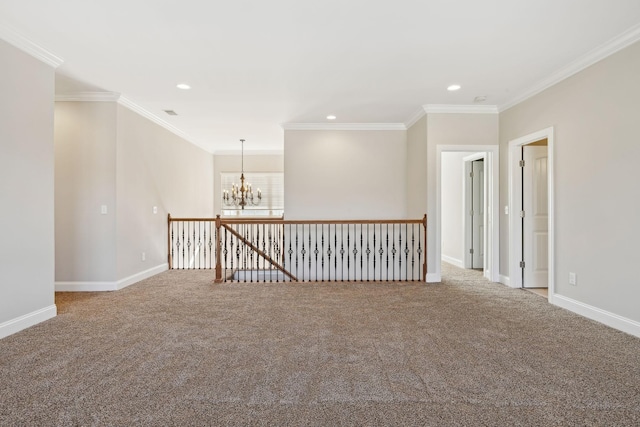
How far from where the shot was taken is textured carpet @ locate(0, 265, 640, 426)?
187 cm

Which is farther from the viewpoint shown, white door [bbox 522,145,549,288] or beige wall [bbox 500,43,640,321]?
white door [bbox 522,145,549,288]

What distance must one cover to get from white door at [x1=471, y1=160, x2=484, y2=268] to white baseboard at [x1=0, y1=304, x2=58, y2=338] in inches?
259

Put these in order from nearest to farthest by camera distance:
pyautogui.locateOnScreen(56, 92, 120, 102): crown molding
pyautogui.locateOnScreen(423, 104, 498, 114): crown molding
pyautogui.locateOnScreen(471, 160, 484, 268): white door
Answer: pyautogui.locateOnScreen(56, 92, 120, 102): crown molding → pyautogui.locateOnScreen(423, 104, 498, 114): crown molding → pyautogui.locateOnScreen(471, 160, 484, 268): white door

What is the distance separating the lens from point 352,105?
Result: 515 cm

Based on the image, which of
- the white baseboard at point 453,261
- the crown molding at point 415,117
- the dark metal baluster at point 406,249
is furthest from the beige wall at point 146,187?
the white baseboard at point 453,261

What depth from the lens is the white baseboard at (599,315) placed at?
3025 millimetres

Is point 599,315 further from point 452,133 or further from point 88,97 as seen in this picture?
point 88,97

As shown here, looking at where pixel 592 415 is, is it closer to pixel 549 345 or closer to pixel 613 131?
pixel 549 345

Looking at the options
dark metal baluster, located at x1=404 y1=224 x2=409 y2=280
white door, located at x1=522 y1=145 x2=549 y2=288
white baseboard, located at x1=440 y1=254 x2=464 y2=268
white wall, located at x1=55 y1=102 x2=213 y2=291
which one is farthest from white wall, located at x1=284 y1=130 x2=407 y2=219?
white wall, located at x1=55 y1=102 x2=213 y2=291

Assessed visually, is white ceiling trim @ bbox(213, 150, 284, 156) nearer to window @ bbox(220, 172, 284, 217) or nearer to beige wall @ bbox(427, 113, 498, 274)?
window @ bbox(220, 172, 284, 217)

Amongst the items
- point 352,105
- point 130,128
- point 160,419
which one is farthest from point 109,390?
point 352,105

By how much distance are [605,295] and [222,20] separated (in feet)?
14.5

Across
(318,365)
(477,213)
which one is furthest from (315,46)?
(477,213)

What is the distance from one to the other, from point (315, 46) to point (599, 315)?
3901mm
